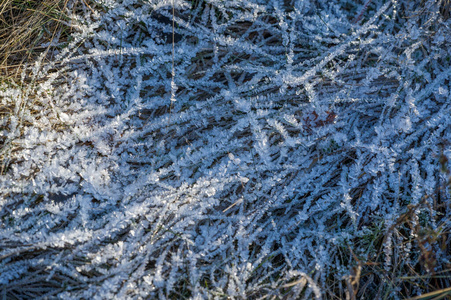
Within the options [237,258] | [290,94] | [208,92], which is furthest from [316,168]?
[208,92]

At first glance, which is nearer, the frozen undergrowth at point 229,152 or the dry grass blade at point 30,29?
the frozen undergrowth at point 229,152

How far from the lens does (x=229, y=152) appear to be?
1.54 meters

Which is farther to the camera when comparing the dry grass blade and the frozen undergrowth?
the dry grass blade

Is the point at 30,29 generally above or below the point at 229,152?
above

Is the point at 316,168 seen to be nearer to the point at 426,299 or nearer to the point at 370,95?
the point at 370,95

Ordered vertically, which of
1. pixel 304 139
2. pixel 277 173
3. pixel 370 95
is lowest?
pixel 277 173

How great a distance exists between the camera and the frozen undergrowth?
134 centimetres

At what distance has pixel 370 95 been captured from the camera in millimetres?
1609

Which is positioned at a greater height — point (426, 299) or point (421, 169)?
point (421, 169)

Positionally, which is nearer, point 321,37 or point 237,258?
point 237,258

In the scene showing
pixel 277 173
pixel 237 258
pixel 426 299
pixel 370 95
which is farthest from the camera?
pixel 370 95

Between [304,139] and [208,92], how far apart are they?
52cm

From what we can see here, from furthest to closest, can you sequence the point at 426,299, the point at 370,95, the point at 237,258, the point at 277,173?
the point at 370,95 → the point at 277,173 → the point at 237,258 → the point at 426,299

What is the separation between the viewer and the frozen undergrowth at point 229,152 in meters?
1.34
